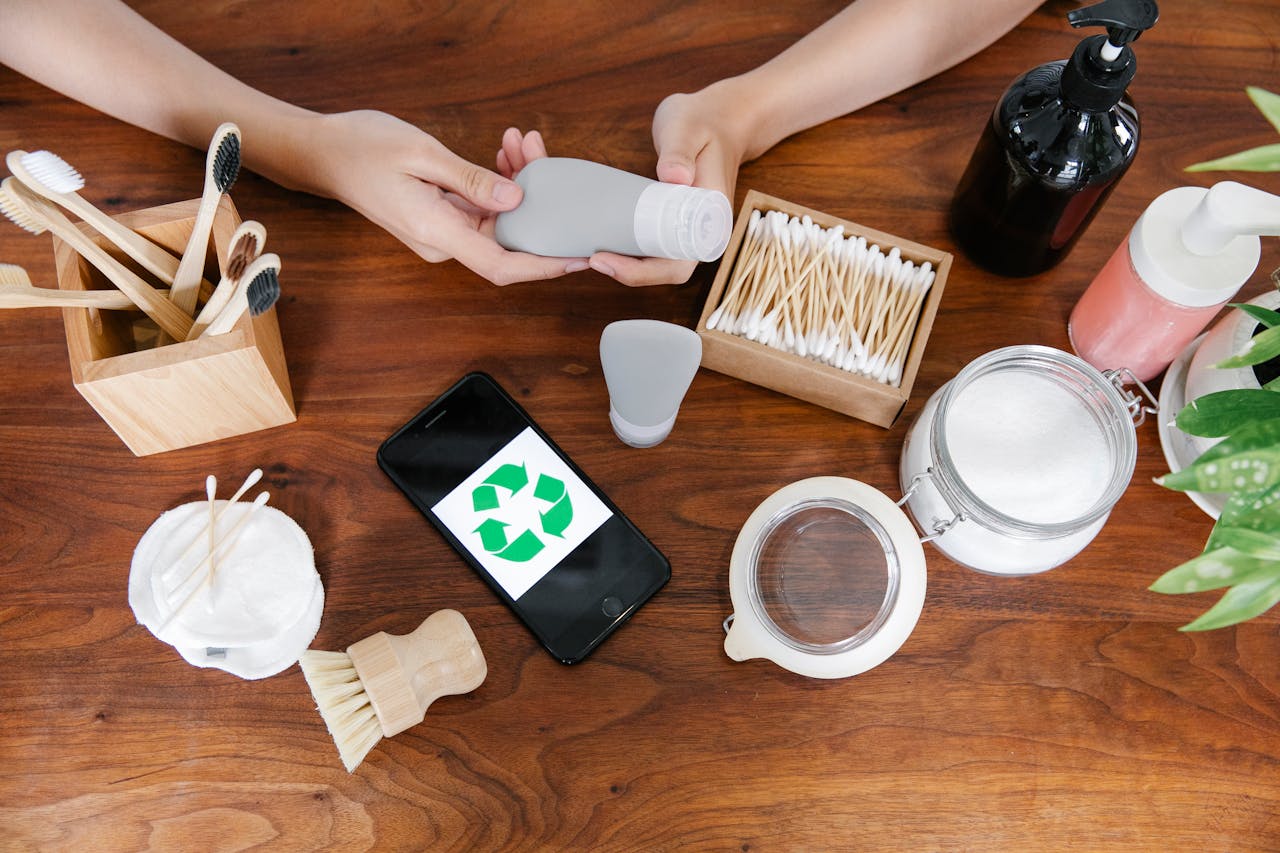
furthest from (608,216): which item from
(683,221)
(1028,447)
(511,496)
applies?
(1028,447)

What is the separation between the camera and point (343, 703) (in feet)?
1.82

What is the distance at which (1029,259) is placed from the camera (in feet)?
2.17

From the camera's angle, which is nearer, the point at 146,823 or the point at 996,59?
the point at 146,823

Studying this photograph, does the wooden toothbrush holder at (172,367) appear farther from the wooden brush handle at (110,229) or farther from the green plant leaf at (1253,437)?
the green plant leaf at (1253,437)

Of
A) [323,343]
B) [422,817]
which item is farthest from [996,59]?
[422,817]

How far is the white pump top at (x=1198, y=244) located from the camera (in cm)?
50

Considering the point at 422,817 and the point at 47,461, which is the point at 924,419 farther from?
the point at 47,461

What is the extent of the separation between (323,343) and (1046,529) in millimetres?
512

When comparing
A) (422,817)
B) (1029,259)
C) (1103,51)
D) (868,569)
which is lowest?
(422,817)

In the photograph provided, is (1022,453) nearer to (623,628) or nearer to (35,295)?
(623,628)

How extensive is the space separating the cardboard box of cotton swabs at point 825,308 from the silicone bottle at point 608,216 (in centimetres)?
5

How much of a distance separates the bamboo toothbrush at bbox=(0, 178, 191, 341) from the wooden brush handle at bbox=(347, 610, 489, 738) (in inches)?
9.5

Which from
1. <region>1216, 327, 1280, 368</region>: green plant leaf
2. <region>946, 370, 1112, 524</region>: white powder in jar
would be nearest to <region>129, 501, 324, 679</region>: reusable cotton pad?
<region>946, 370, 1112, 524</region>: white powder in jar

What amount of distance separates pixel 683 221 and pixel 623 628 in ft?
0.92
